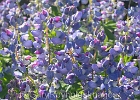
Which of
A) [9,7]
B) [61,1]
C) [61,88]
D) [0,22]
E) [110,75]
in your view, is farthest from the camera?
[0,22]

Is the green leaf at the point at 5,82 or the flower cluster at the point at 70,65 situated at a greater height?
the flower cluster at the point at 70,65

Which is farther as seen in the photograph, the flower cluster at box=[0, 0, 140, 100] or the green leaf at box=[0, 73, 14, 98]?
the green leaf at box=[0, 73, 14, 98]

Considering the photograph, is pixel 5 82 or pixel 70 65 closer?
pixel 70 65

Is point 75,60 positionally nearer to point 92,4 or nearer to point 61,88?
point 61,88

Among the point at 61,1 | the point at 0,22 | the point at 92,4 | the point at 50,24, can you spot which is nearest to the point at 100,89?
the point at 50,24

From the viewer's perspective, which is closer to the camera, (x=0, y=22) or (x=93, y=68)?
(x=93, y=68)

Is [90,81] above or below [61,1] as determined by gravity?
below

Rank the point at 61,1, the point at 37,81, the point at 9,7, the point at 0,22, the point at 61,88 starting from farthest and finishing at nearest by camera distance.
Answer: the point at 0,22 < the point at 9,7 < the point at 61,1 < the point at 61,88 < the point at 37,81

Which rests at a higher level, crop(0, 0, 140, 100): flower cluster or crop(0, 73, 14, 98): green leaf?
crop(0, 0, 140, 100): flower cluster

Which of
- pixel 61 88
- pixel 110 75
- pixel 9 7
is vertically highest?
pixel 9 7

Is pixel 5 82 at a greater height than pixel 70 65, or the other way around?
pixel 70 65

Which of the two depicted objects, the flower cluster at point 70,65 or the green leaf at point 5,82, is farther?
the green leaf at point 5,82
